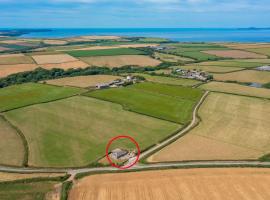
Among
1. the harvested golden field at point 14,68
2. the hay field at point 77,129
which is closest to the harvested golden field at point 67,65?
the harvested golden field at point 14,68

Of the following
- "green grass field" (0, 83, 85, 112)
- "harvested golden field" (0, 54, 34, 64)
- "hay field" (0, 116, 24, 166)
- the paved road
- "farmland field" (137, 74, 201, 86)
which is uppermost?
"harvested golden field" (0, 54, 34, 64)

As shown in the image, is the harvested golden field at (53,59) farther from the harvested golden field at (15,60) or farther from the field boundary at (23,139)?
the field boundary at (23,139)

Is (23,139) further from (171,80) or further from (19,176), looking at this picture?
(171,80)

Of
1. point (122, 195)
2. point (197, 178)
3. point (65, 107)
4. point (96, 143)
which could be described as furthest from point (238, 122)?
point (65, 107)

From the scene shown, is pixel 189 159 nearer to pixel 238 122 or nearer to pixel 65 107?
pixel 238 122

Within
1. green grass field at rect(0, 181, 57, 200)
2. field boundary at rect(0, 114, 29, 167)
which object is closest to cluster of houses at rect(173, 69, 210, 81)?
field boundary at rect(0, 114, 29, 167)

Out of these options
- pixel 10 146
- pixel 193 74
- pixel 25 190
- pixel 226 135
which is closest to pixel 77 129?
pixel 10 146

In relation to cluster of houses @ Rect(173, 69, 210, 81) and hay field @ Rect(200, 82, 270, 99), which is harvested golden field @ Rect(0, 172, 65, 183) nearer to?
hay field @ Rect(200, 82, 270, 99)
